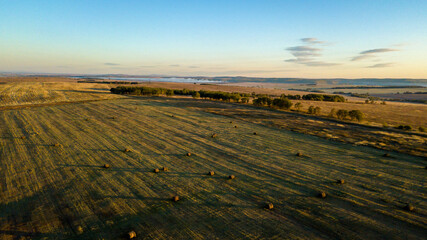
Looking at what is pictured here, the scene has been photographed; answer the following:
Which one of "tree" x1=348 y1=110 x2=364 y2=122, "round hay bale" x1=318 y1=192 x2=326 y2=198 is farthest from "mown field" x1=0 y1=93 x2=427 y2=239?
"tree" x1=348 y1=110 x2=364 y2=122

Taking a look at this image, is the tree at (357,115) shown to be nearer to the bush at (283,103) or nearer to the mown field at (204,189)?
the bush at (283,103)

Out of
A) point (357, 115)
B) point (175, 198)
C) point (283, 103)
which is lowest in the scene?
point (175, 198)

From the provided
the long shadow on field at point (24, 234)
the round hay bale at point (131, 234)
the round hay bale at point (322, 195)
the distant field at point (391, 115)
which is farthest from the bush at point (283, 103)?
the long shadow on field at point (24, 234)

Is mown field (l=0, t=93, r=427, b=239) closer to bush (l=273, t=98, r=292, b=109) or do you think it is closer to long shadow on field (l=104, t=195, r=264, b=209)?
long shadow on field (l=104, t=195, r=264, b=209)

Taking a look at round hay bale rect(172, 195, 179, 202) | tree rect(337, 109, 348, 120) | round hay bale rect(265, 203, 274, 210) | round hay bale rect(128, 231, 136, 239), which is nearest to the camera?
round hay bale rect(128, 231, 136, 239)

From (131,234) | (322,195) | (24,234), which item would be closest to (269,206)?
(322,195)

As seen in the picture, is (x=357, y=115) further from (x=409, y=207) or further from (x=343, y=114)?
(x=409, y=207)

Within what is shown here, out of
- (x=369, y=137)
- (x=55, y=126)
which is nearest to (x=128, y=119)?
(x=55, y=126)

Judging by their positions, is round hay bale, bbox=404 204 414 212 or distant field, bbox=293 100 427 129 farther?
distant field, bbox=293 100 427 129
